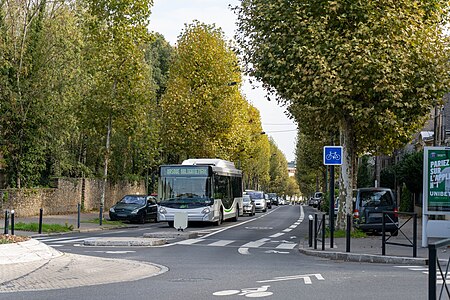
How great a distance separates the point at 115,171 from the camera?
173 ft

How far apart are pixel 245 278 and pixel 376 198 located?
14979 millimetres

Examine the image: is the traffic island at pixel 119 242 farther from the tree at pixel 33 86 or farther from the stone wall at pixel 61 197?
the tree at pixel 33 86

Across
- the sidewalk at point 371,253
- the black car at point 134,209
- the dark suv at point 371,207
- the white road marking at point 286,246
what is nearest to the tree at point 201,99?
the black car at point 134,209

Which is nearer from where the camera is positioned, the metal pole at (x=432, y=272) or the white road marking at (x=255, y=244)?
the metal pole at (x=432, y=272)

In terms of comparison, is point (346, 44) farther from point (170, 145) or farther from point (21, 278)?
point (170, 145)

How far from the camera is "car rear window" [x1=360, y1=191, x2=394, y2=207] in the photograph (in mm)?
26719

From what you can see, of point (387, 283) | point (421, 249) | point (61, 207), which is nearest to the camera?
point (387, 283)

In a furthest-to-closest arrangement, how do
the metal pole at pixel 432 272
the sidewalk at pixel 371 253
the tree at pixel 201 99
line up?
the tree at pixel 201 99
the sidewalk at pixel 371 253
the metal pole at pixel 432 272

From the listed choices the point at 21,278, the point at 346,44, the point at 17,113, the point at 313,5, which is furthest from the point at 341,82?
the point at 17,113

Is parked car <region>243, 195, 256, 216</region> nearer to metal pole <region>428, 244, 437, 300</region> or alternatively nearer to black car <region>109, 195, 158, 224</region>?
black car <region>109, 195, 158, 224</region>

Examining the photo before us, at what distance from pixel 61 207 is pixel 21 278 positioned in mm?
28444

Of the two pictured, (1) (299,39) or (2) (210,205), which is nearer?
(1) (299,39)

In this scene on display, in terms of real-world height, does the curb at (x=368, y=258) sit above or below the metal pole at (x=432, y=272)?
below

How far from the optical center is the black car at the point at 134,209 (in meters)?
35.6
